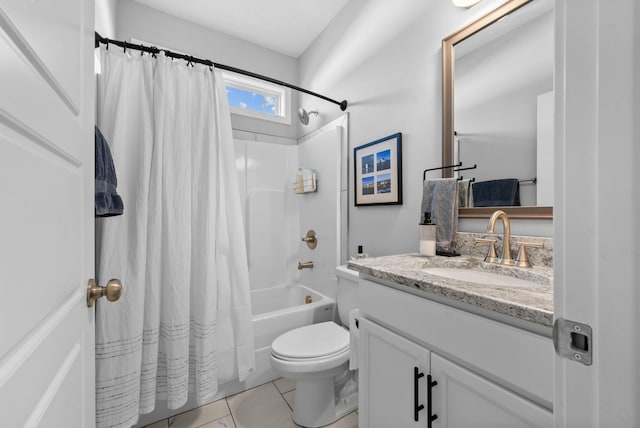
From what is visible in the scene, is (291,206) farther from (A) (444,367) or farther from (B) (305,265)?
(A) (444,367)

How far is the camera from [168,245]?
54.0 inches

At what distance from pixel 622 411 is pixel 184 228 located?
1.51m

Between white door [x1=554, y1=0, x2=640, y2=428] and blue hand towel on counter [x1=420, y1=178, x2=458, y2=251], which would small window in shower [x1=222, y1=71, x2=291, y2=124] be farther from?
white door [x1=554, y1=0, x2=640, y2=428]

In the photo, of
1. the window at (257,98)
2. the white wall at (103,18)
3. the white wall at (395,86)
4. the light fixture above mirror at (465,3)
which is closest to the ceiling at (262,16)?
the white wall at (395,86)

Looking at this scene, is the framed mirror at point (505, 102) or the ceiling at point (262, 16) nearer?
the framed mirror at point (505, 102)

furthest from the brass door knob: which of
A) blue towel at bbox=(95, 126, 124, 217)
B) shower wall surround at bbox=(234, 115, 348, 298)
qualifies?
shower wall surround at bbox=(234, 115, 348, 298)

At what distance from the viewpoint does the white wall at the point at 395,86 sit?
1.41m

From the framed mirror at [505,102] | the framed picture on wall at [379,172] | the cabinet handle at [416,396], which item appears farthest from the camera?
the framed picture on wall at [379,172]

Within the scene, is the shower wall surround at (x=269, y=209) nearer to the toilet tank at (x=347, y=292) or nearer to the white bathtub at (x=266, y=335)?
the white bathtub at (x=266, y=335)

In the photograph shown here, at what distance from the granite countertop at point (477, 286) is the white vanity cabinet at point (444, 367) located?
0.05 metres

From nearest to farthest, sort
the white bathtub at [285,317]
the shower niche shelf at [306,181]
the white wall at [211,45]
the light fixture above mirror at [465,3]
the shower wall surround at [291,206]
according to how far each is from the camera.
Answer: the light fixture above mirror at [465,3] < the white bathtub at [285,317] < the white wall at [211,45] < the shower wall surround at [291,206] < the shower niche shelf at [306,181]

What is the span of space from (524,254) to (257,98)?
7.94 feet

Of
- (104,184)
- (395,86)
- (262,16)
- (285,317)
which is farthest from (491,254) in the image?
(262,16)

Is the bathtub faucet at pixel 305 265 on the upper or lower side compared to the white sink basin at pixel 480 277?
lower
